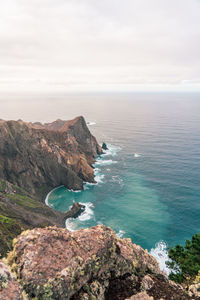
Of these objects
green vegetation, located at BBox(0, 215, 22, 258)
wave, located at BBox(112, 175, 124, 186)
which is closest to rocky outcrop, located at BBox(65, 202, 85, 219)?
green vegetation, located at BBox(0, 215, 22, 258)

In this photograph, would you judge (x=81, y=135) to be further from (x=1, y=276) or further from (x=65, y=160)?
(x=1, y=276)

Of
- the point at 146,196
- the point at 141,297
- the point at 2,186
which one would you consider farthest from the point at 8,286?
the point at 146,196

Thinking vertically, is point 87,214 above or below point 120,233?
below

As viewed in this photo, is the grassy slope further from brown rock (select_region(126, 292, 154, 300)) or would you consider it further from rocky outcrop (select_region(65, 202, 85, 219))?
brown rock (select_region(126, 292, 154, 300))

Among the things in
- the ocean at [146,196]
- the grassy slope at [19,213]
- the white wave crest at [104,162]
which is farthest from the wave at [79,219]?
the white wave crest at [104,162]

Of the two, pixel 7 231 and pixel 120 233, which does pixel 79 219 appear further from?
pixel 7 231

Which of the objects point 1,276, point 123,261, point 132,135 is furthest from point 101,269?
point 132,135
